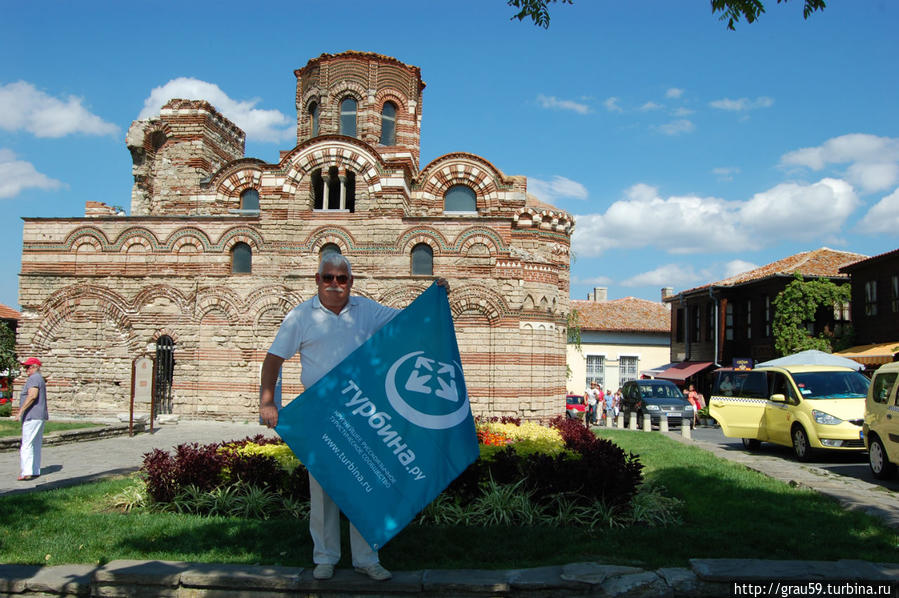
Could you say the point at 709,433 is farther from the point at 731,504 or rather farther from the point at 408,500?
the point at 408,500

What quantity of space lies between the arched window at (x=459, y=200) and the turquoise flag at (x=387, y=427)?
16730 mm

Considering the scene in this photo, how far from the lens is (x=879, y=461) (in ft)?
29.7

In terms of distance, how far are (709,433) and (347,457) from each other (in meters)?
18.2

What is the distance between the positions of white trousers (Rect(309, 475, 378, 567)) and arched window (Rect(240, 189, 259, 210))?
18.4 metres

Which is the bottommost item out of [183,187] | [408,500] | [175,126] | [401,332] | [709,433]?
[709,433]

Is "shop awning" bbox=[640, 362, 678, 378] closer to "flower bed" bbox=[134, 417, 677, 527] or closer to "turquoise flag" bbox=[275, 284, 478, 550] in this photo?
"flower bed" bbox=[134, 417, 677, 527]

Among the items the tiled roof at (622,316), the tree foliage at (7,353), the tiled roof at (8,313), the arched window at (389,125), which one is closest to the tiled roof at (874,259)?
the tiled roof at (622,316)

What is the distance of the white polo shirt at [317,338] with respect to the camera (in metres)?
4.45

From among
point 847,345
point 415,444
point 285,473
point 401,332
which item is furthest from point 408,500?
point 847,345

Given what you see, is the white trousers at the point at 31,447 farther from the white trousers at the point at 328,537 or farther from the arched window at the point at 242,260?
the arched window at the point at 242,260

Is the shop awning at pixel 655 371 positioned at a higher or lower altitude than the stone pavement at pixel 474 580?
higher

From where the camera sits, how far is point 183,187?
22.1 meters

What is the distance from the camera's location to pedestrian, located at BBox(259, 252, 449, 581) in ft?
14.1

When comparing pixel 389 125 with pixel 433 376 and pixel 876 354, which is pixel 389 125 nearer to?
pixel 876 354
